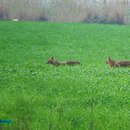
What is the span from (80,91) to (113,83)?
3.78 ft

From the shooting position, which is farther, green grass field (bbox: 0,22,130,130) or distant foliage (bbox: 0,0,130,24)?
distant foliage (bbox: 0,0,130,24)

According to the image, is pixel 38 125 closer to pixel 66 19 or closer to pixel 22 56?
pixel 22 56

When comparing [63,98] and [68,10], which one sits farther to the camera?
[68,10]

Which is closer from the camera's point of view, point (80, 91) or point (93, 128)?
point (93, 128)

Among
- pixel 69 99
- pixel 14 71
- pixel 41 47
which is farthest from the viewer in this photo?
pixel 41 47

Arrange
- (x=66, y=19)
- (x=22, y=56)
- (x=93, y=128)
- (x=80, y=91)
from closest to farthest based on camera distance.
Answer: (x=93, y=128) → (x=80, y=91) → (x=22, y=56) → (x=66, y=19)

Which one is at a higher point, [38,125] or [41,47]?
[38,125]

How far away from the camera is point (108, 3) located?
3064 cm

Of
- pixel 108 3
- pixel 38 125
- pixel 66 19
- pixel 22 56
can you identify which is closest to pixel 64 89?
pixel 38 125

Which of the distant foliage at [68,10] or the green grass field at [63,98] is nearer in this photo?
the green grass field at [63,98]

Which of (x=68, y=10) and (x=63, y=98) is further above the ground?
(x=68, y=10)

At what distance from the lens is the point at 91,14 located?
30.5 m

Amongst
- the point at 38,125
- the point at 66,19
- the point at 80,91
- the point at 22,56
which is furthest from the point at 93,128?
the point at 66,19

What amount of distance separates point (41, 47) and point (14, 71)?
931cm
